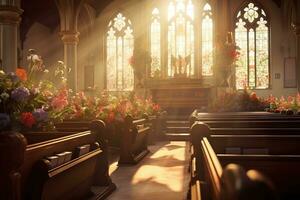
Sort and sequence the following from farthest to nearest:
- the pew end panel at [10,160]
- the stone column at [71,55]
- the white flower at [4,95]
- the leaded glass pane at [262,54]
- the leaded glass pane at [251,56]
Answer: the leaded glass pane at [251,56], the leaded glass pane at [262,54], the stone column at [71,55], the white flower at [4,95], the pew end panel at [10,160]

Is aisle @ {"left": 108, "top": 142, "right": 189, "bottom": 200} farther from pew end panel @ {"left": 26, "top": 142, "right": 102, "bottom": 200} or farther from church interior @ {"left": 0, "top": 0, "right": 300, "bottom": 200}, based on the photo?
pew end panel @ {"left": 26, "top": 142, "right": 102, "bottom": 200}

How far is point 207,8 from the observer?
1528 centimetres

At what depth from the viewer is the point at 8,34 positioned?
8789 mm

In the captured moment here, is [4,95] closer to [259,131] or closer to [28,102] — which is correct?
[28,102]

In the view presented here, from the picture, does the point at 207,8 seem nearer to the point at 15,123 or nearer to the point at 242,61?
the point at 242,61

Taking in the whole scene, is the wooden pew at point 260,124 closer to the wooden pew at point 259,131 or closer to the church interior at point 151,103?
the church interior at point 151,103

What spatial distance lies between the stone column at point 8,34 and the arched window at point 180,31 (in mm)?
7143

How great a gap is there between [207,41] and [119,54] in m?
3.61

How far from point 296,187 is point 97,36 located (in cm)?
1468

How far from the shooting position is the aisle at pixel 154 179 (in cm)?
387

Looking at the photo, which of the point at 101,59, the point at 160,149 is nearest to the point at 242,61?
the point at 101,59

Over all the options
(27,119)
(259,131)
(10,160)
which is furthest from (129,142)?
(10,160)

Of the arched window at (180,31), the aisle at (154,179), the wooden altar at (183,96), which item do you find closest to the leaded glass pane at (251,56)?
the arched window at (180,31)

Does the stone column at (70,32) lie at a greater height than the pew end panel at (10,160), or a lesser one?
greater
